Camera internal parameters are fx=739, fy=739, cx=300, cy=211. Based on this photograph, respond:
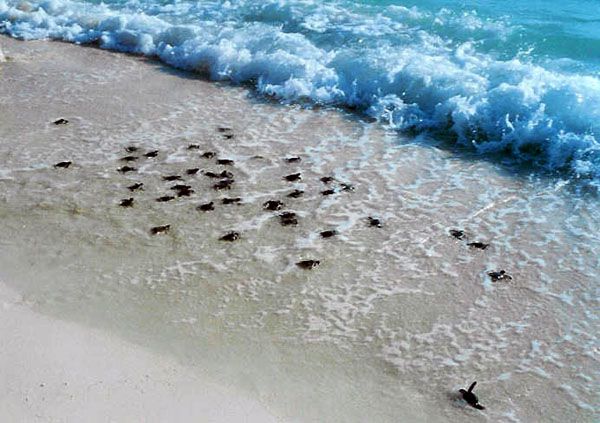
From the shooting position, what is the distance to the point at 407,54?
1123 centimetres

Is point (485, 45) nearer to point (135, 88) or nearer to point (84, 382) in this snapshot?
point (135, 88)

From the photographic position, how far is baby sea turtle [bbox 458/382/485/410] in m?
4.57

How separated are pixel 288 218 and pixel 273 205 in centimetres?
28

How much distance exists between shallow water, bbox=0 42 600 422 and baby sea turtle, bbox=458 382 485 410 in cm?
6

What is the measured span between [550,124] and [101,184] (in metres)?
5.23

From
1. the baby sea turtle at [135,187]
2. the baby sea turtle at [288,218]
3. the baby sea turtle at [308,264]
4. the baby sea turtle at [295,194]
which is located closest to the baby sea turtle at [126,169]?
the baby sea turtle at [135,187]

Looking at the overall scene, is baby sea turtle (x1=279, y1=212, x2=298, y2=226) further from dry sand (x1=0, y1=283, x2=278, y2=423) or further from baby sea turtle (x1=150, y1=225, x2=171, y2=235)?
dry sand (x1=0, y1=283, x2=278, y2=423)

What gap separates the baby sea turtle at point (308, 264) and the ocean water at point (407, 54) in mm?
3406

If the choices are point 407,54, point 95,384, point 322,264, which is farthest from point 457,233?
point 407,54

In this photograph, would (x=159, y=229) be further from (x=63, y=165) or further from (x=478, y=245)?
(x=478, y=245)

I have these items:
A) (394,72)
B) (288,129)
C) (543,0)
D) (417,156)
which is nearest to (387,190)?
(417,156)

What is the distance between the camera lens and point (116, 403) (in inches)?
167

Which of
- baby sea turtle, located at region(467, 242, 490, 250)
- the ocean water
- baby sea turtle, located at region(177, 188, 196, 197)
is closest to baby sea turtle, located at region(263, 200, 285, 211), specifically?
baby sea turtle, located at region(177, 188, 196, 197)

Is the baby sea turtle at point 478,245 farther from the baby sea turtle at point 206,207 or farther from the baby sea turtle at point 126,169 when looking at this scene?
the baby sea turtle at point 126,169
